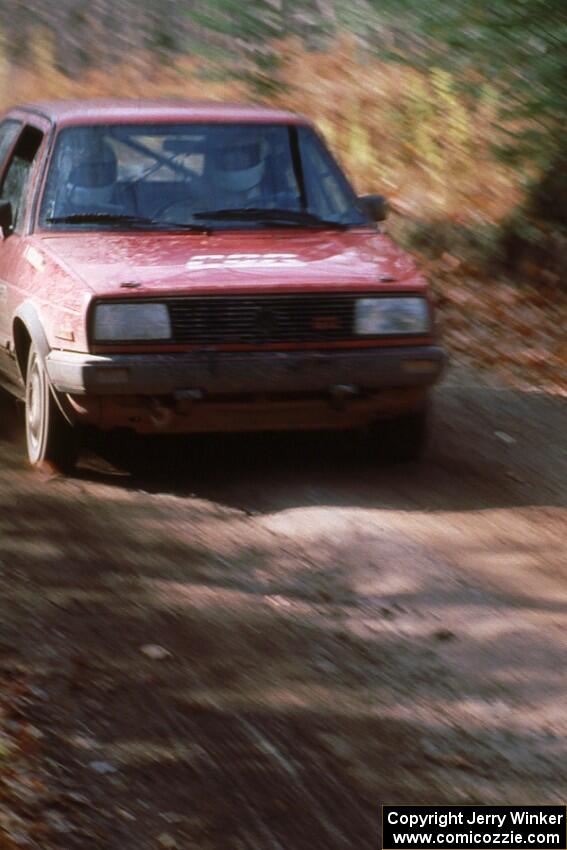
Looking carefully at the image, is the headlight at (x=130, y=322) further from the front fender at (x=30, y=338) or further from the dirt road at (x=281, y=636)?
the dirt road at (x=281, y=636)

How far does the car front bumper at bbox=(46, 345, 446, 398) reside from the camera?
21.6 feet

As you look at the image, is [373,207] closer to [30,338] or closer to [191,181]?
[191,181]

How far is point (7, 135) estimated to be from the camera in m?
8.59

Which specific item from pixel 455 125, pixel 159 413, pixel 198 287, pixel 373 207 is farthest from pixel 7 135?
pixel 455 125

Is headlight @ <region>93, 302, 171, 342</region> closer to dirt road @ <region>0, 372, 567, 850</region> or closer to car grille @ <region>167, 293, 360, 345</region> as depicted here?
car grille @ <region>167, 293, 360, 345</region>

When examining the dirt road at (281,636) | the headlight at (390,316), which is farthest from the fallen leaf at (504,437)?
the headlight at (390,316)

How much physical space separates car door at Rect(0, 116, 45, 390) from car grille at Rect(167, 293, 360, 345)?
40.2 inches

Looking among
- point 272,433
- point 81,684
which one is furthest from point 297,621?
point 272,433

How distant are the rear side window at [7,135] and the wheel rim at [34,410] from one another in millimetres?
1601

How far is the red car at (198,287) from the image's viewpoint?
6.64 metres

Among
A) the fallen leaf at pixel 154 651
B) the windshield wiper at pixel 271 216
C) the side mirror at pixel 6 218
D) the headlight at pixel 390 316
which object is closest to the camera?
the fallen leaf at pixel 154 651

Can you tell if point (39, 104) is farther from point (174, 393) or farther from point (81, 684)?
point (81, 684)

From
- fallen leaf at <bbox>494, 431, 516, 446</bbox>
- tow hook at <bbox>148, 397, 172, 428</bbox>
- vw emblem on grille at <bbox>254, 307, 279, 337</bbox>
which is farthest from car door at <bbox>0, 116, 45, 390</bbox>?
fallen leaf at <bbox>494, 431, 516, 446</bbox>

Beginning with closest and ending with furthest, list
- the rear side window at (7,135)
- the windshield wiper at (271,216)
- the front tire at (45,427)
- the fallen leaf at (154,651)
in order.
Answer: the fallen leaf at (154,651) < the front tire at (45,427) < the windshield wiper at (271,216) < the rear side window at (7,135)
